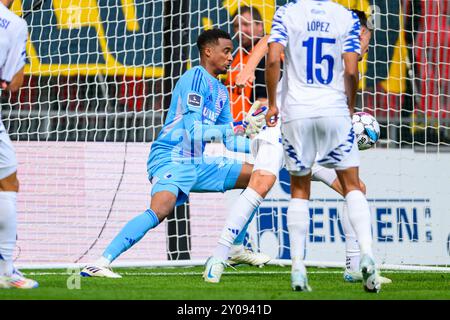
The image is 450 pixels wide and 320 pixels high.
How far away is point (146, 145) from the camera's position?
9969mm

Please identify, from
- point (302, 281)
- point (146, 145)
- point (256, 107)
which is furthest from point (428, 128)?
point (302, 281)

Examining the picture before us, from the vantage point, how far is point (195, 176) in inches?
314

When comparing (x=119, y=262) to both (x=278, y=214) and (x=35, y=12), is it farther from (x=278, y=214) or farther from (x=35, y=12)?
(x=35, y=12)

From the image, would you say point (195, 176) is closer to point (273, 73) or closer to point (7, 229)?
point (273, 73)

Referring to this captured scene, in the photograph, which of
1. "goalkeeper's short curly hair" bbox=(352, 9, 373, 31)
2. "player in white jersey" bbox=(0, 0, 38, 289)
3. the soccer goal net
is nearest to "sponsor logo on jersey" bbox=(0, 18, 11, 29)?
"player in white jersey" bbox=(0, 0, 38, 289)

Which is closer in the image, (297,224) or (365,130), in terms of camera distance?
(297,224)

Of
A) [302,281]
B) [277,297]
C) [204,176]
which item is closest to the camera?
[277,297]

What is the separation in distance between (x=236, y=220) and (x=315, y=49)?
4.95 feet

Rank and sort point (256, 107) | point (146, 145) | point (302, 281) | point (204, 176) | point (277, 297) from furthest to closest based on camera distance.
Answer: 1. point (146, 145)
2. point (204, 176)
3. point (256, 107)
4. point (302, 281)
5. point (277, 297)

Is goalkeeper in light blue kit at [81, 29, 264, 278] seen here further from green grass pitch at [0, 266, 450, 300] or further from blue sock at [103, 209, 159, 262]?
green grass pitch at [0, 266, 450, 300]

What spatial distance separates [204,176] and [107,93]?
2.84 m

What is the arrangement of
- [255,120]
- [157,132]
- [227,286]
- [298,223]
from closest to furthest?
[298,223], [227,286], [255,120], [157,132]

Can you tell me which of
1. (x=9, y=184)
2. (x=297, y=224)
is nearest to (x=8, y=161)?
(x=9, y=184)

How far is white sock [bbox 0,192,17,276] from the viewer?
236 inches
